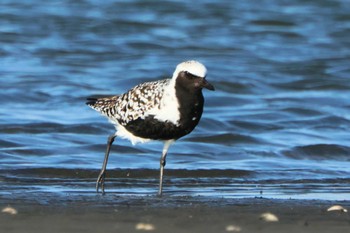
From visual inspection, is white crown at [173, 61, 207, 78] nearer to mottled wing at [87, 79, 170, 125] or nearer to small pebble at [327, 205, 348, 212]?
mottled wing at [87, 79, 170, 125]

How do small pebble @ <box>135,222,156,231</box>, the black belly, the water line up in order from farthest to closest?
the water → the black belly → small pebble @ <box>135,222,156,231</box>

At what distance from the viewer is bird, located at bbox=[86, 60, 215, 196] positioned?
347 inches

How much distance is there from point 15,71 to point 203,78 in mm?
9684

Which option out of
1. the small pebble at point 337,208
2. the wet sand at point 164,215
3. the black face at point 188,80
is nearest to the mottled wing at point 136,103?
the black face at point 188,80

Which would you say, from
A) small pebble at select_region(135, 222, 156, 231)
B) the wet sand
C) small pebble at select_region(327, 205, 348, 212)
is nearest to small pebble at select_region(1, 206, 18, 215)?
the wet sand

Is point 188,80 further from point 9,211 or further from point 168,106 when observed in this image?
point 9,211

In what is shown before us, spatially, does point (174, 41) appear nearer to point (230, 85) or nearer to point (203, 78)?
point (230, 85)

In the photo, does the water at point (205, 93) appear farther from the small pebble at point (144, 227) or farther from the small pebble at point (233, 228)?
the small pebble at point (233, 228)

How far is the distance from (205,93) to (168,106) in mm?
7571

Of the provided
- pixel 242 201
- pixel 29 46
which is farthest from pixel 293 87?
pixel 242 201

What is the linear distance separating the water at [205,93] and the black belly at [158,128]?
58 centimetres

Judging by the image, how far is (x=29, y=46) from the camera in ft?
69.0

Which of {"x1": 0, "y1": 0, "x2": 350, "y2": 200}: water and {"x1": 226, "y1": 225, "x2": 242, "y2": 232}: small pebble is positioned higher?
{"x1": 226, "y1": 225, "x2": 242, "y2": 232}: small pebble

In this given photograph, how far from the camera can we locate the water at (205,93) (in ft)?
34.0
